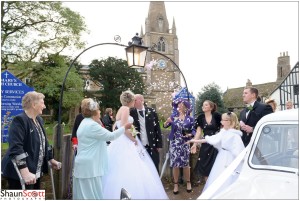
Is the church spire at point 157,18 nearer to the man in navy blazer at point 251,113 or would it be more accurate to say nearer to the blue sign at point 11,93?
the blue sign at point 11,93

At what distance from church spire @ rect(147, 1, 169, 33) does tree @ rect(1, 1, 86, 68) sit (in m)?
56.0

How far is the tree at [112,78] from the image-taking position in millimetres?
47991

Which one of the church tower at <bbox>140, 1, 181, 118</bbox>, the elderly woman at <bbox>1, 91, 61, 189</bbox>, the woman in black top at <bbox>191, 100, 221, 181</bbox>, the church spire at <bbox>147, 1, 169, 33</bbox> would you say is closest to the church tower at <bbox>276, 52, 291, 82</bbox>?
the church tower at <bbox>140, 1, 181, 118</bbox>

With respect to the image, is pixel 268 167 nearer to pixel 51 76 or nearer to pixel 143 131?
pixel 143 131

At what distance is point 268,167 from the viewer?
282 cm

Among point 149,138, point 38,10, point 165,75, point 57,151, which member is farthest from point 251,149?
point 165,75

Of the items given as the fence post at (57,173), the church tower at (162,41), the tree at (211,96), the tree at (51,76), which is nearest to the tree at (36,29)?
the tree at (51,76)

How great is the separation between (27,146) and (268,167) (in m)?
2.82

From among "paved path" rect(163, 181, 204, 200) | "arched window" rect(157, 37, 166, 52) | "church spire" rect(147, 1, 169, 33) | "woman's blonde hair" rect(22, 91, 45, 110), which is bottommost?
"paved path" rect(163, 181, 204, 200)

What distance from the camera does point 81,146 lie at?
396 centimetres

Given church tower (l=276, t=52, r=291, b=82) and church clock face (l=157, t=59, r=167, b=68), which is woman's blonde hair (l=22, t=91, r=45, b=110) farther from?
church clock face (l=157, t=59, r=167, b=68)

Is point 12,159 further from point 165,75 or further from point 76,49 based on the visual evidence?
point 165,75

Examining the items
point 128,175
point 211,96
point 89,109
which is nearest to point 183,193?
point 128,175

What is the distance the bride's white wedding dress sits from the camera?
178 inches
